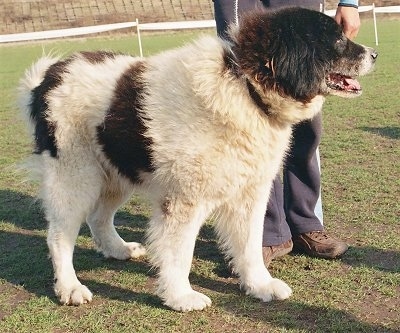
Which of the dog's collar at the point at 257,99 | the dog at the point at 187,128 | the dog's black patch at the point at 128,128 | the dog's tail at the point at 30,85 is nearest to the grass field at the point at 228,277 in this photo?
the dog at the point at 187,128

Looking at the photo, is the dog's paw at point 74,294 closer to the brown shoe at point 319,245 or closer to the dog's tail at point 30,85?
the dog's tail at point 30,85

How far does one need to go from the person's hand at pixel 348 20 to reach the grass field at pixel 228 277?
142cm

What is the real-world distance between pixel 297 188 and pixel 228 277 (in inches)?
35.1

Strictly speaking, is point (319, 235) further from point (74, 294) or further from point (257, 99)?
point (74, 294)

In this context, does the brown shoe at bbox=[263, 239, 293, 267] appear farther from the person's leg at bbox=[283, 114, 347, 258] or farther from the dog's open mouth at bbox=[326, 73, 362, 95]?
the dog's open mouth at bbox=[326, 73, 362, 95]

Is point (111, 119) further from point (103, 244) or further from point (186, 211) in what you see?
point (103, 244)

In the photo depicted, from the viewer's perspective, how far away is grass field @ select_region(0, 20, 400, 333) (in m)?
3.26

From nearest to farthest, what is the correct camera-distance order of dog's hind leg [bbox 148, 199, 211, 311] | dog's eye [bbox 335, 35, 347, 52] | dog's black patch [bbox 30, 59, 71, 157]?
dog's eye [bbox 335, 35, 347, 52] → dog's hind leg [bbox 148, 199, 211, 311] → dog's black patch [bbox 30, 59, 71, 157]

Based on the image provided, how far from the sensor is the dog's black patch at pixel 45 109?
3633mm

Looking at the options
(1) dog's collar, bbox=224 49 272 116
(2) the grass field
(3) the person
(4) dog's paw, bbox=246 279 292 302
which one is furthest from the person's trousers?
(1) dog's collar, bbox=224 49 272 116

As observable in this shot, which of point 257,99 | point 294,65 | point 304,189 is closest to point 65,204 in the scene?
point 257,99

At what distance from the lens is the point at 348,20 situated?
370cm

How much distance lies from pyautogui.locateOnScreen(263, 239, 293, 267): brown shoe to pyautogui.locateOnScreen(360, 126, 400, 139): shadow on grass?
12.2ft

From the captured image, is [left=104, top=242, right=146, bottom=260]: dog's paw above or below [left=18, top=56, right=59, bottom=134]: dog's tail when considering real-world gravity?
below
